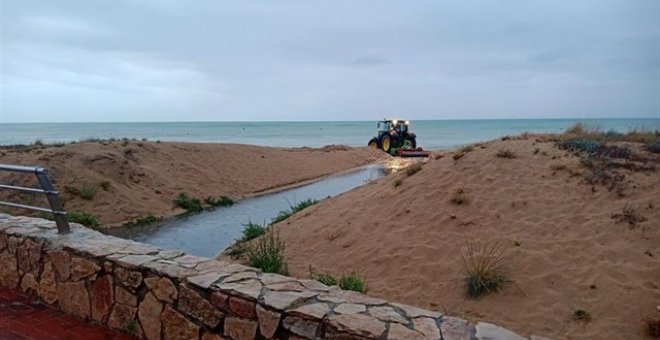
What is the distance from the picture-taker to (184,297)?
10.8 feet

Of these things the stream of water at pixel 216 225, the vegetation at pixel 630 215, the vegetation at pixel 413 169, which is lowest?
the stream of water at pixel 216 225

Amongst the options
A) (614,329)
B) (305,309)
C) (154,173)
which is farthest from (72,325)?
(154,173)

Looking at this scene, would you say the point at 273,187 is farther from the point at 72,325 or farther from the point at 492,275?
the point at 72,325

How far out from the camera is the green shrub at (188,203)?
13.6 metres

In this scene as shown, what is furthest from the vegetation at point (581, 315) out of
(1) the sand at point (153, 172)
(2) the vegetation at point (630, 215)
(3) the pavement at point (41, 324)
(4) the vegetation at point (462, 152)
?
(1) the sand at point (153, 172)

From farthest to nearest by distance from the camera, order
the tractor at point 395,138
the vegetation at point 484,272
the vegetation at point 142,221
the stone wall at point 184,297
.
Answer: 1. the tractor at point 395,138
2. the vegetation at point 142,221
3. the vegetation at point 484,272
4. the stone wall at point 184,297

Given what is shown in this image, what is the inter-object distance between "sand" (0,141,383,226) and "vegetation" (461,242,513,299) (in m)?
9.07

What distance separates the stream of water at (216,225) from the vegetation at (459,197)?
4535 millimetres

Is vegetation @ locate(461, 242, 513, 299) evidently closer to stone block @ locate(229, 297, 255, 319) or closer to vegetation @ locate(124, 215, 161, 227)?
stone block @ locate(229, 297, 255, 319)

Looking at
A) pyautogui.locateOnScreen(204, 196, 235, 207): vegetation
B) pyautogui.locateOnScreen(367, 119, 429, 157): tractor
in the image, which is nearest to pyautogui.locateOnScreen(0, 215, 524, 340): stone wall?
pyautogui.locateOnScreen(204, 196, 235, 207): vegetation

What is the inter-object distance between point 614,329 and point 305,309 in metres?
3.93

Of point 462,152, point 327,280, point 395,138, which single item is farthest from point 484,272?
point 395,138

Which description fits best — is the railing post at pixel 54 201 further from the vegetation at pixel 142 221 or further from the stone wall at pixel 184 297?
the vegetation at pixel 142 221

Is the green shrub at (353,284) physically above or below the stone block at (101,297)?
below
